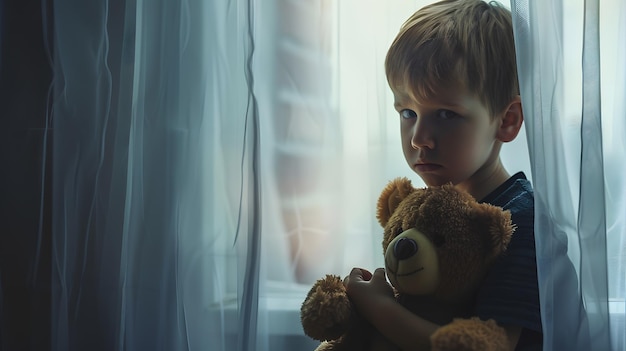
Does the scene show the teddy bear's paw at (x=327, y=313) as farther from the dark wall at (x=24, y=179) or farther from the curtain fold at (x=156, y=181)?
the dark wall at (x=24, y=179)

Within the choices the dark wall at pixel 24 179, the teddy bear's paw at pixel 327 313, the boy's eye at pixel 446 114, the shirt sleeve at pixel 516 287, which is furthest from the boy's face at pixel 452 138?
the dark wall at pixel 24 179

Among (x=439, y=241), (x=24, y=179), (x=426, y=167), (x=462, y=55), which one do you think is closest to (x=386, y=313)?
(x=439, y=241)

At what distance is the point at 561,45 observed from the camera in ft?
2.69

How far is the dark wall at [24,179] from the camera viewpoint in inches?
42.3

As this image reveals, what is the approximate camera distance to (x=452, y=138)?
89 cm

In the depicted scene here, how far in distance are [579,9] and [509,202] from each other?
0.26 m

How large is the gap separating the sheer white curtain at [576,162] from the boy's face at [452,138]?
0.09 m

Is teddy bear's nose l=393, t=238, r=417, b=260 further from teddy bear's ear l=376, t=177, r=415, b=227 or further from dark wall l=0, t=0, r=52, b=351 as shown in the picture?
dark wall l=0, t=0, r=52, b=351

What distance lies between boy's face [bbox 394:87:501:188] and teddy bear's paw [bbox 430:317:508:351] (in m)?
0.24

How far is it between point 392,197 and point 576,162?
0.79 feet

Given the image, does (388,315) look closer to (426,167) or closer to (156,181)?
(426,167)

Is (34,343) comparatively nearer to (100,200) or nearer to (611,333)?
(100,200)

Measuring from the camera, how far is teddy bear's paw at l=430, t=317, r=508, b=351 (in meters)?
0.70

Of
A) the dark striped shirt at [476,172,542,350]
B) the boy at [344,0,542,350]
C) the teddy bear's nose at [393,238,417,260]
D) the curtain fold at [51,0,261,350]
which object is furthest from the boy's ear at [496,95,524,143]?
the curtain fold at [51,0,261,350]
